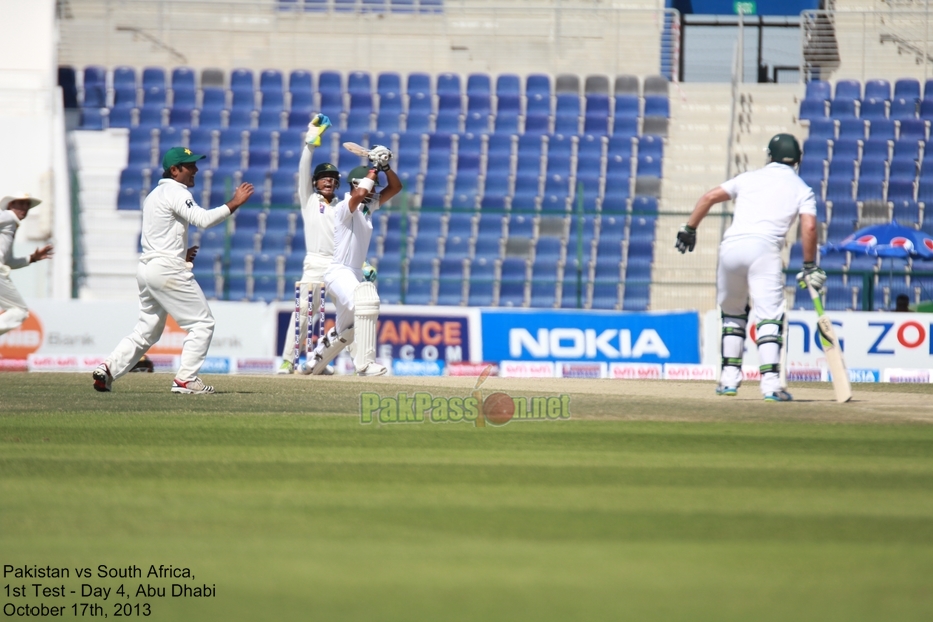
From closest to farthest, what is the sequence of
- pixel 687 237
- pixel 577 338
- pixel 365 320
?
pixel 687 237, pixel 365 320, pixel 577 338

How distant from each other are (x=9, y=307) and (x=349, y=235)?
173 inches

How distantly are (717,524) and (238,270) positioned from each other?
57.1 ft

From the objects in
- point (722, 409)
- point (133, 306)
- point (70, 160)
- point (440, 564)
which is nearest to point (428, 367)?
point (133, 306)

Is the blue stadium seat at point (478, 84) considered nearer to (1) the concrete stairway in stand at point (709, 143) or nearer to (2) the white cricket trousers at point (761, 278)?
(1) the concrete stairway in stand at point (709, 143)

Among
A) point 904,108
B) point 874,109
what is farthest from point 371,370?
point 904,108

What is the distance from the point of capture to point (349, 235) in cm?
1242

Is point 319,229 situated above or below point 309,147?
below

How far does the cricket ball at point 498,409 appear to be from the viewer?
8.30m

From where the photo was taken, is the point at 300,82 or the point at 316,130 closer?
the point at 316,130

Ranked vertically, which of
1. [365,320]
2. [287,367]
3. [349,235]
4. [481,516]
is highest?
[349,235]

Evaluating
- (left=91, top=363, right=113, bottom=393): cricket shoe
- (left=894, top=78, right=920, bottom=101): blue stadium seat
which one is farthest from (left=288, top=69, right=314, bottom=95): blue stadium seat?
(left=91, top=363, right=113, bottom=393): cricket shoe

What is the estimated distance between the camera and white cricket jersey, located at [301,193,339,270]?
13211mm
